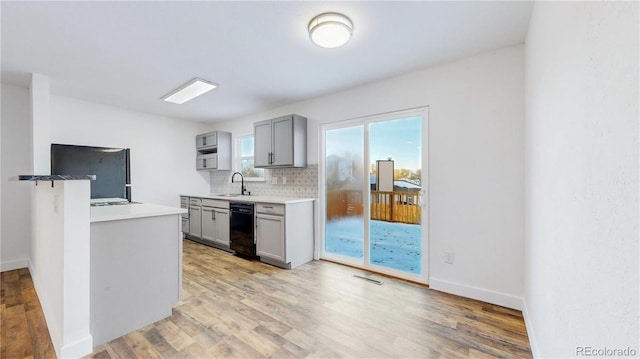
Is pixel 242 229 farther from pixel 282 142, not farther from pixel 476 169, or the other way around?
pixel 476 169

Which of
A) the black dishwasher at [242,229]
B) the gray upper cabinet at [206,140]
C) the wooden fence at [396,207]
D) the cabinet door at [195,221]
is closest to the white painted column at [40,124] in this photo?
the cabinet door at [195,221]

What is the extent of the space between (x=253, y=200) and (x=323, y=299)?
6.01 ft

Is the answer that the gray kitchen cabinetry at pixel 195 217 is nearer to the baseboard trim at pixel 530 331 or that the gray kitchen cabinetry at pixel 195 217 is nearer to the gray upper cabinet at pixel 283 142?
the gray upper cabinet at pixel 283 142

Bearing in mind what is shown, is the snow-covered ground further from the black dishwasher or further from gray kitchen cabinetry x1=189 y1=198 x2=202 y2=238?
gray kitchen cabinetry x1=189 y1=198 x2=202 y2=238

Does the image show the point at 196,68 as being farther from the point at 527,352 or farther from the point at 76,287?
the point at 527,352

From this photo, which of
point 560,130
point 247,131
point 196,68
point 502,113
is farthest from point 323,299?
point 247,131

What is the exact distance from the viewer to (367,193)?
11.1 ft

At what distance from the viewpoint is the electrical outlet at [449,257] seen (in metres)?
Result: 2.63

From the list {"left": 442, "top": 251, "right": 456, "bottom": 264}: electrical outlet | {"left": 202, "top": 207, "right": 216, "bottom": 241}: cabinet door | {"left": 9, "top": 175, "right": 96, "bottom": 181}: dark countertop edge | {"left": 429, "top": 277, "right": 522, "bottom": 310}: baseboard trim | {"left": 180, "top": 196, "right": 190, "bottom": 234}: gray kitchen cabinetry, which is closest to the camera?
{"left": 9, "top": 175, "right": 96, "bottom": 181}: dark countertop edge

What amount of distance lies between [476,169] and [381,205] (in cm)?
116

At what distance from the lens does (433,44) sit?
233 centimetres

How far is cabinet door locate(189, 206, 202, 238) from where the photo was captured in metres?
4.61

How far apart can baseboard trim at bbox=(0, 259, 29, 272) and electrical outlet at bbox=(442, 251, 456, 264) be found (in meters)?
5.41

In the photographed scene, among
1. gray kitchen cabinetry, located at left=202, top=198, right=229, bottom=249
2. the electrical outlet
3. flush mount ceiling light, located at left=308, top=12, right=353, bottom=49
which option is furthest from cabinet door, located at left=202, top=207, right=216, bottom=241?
the electrical outlet
